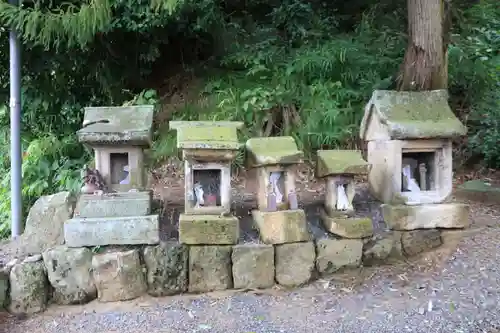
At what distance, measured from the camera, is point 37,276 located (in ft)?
10.5

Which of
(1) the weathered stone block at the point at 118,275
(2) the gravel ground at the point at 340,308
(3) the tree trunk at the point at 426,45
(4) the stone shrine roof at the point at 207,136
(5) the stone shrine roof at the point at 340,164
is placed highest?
(3) the tree trunk at the point at 426,45

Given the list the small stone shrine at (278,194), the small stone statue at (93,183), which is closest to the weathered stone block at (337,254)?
the small stone shrine at (278,194)

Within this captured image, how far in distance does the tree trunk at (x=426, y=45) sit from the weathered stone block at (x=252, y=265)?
2.37 m

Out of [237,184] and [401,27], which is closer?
[237,184]

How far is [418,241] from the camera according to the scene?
3.62m

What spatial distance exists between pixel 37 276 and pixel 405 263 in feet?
8.85

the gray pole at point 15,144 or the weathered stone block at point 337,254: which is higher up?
the gray pole at point 15,144

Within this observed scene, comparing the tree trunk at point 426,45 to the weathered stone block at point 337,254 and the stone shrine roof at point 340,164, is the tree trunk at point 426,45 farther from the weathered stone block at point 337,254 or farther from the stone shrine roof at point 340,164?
the weathered stone block at point 337,254

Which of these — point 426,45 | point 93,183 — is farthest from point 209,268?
point 426,45

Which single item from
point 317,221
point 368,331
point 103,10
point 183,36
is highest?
point 183,36

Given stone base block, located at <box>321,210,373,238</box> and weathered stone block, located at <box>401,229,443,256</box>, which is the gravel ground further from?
stone base block, located at <box>321,210,373,238</box>

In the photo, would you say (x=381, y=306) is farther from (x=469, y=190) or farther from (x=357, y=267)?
(x=469, y=190)

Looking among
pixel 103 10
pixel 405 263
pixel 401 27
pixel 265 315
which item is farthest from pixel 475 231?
pixel 401 27

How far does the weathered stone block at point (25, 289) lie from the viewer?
318 cm
